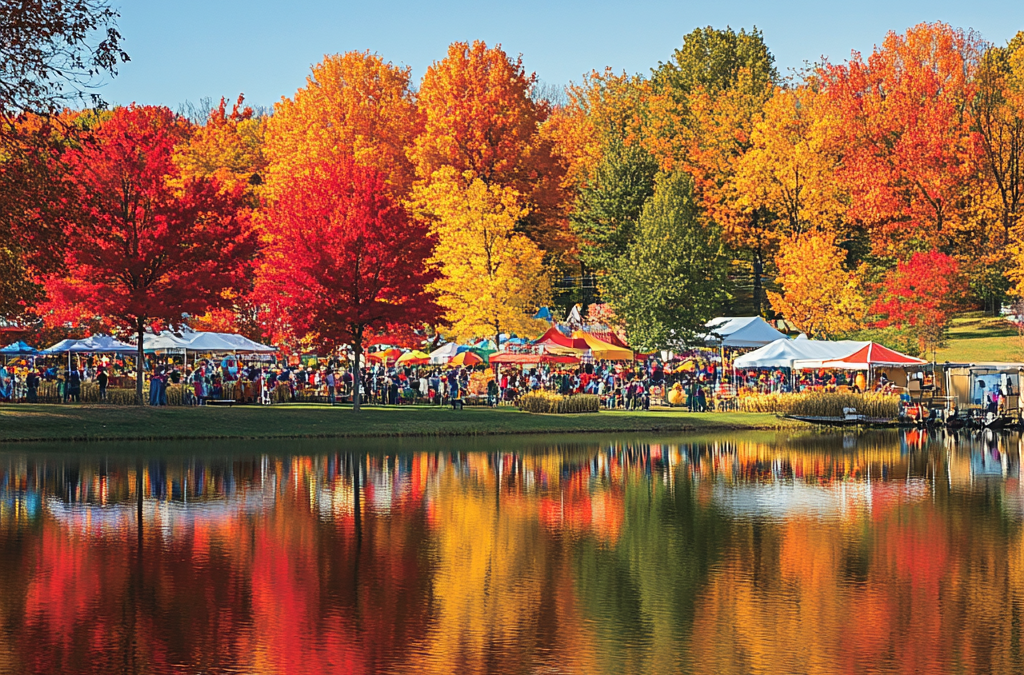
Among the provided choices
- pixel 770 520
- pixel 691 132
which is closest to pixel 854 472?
pixel 770 520

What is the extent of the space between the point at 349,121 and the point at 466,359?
91.7 ft

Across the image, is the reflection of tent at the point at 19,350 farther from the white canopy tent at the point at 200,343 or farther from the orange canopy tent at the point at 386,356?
the orange canopy tent at the point at 386,356

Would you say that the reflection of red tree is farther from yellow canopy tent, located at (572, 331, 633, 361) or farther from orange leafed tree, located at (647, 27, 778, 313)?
orange leafed tree, located at (647, 27, 778, 313)

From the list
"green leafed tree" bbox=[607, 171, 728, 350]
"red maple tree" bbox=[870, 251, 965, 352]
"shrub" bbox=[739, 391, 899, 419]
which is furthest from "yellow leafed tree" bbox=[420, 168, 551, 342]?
"red maple tree" bbox=[870, 251, 965, 352]

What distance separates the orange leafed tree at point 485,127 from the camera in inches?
2975

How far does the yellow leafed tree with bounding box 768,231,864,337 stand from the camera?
6469cm

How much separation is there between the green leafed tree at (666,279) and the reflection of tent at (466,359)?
358 inches

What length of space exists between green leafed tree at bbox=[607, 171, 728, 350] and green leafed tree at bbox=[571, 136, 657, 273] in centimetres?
1057

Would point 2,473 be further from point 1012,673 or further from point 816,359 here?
point 816,359

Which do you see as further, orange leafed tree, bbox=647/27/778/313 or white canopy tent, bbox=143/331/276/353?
orange leafed tree, bbox=647/27/778/313

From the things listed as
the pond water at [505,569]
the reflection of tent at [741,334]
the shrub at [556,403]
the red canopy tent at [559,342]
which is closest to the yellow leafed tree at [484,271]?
the red canopy tent at [559,342]

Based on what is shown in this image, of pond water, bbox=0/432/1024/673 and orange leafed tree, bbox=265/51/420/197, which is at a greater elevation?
orange leafed tree, bbox=265/51/420/197

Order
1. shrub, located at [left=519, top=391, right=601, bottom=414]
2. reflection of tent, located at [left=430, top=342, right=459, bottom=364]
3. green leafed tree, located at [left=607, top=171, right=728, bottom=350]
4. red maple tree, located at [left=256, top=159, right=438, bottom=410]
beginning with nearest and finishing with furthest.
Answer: red maple tree, located at [left=256, top=159, right=438, bottom=410] → shrub, located at [left=519, top=391, right=601, bottom=414] → reflection of tent, located at [left=430, top=342, right=459, bottom=364] → green leafed tree, located at [left=607, top=171, right=728, bottom=350]

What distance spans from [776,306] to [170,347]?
110 feet
